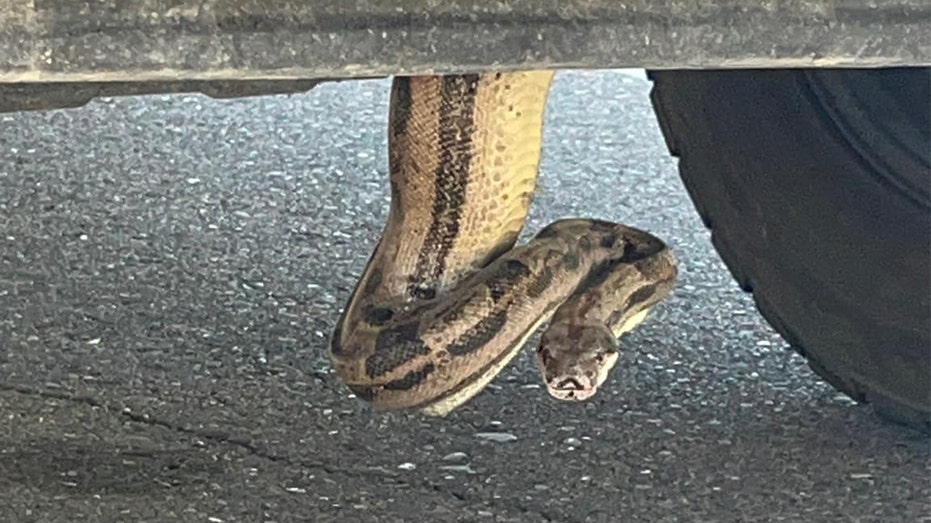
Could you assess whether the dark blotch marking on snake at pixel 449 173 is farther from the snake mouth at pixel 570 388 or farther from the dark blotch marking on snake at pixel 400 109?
the snake mouth at pixel 570 388

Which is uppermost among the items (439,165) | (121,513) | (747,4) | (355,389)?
(747,4)

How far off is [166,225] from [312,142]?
0.94 m

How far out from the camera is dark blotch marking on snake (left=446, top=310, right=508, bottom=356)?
250cm

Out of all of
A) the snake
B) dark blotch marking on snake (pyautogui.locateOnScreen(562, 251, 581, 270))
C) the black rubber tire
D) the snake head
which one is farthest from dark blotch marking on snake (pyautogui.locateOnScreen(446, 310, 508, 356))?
the black rubber tire

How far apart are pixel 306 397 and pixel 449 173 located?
797mm

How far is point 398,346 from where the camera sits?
2.49m

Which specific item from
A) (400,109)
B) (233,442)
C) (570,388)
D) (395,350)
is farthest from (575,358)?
(233,442)

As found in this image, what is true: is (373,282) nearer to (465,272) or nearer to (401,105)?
(465,272)

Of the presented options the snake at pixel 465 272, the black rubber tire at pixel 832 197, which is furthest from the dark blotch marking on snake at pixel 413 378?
the black rubber tire at pixel 832 197

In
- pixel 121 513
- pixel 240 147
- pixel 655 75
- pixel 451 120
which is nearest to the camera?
pixel 451 120

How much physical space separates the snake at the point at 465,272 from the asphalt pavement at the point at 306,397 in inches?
12.7

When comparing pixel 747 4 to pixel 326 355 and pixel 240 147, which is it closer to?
pixel 326 355

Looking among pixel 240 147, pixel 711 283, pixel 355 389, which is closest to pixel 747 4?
pixel 355 389

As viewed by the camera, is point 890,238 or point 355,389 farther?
point 890,238
